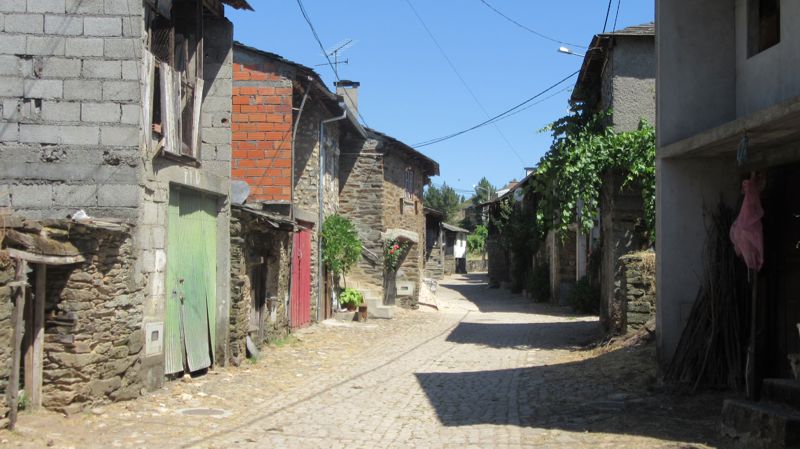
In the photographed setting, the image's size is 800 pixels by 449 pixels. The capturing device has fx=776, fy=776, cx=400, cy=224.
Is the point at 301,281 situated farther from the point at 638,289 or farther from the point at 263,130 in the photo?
the point at 638,289

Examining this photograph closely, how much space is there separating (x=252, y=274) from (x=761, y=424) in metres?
9.05

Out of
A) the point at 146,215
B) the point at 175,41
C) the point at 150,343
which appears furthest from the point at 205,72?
the point at 150,343

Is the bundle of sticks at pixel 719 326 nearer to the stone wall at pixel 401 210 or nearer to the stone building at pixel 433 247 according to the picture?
the stone wall at pixel 401 210

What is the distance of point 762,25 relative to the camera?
8.76 metres

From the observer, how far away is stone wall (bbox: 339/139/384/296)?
22516 mm

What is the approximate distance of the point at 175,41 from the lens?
10.3 metres

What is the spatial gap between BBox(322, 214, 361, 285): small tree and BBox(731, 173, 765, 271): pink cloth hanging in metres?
12.3

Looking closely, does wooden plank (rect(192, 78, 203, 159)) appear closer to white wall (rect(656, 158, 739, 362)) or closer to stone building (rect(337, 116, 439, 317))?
white wall (rect(656, 158, 739, 362))

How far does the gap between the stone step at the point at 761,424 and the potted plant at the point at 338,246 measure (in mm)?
13407

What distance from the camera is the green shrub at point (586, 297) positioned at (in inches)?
798

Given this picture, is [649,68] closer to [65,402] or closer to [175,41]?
[175,41]

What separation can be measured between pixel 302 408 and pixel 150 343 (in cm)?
193

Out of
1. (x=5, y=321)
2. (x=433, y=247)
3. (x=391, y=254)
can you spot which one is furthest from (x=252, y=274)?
(x=433, y=247)

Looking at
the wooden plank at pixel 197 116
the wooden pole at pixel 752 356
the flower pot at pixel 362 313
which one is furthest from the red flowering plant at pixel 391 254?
the wooden pole at pixel 752 356
